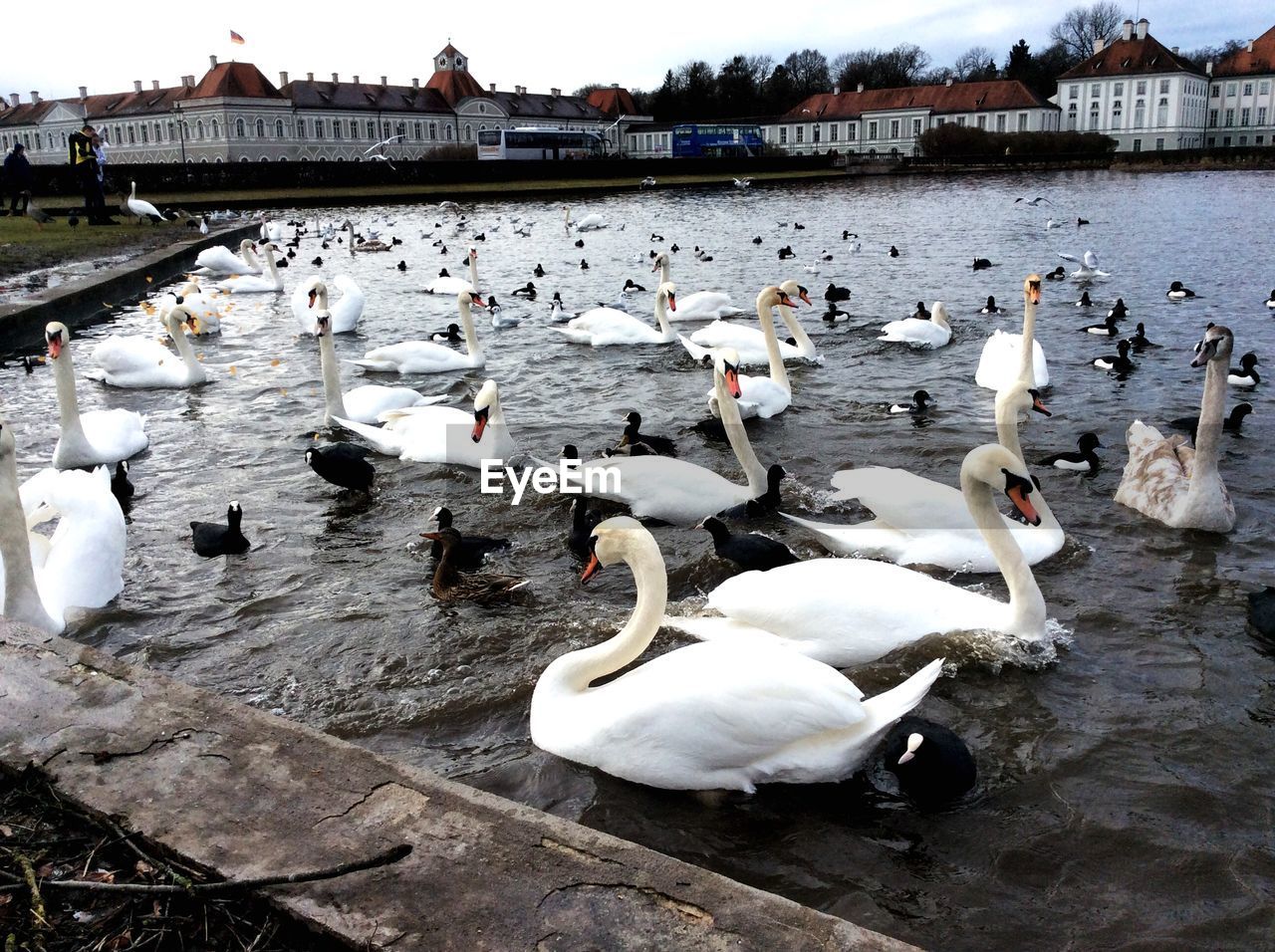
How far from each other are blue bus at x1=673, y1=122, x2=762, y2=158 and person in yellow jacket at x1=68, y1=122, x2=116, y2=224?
56743mm

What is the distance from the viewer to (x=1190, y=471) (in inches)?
251

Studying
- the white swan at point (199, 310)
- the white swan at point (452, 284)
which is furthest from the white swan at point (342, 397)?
the white swan at point (452, 284)

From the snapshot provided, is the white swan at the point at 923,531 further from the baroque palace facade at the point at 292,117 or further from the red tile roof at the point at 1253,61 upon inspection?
the red tile roof at the point at 1253,61

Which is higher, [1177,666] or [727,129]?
[727,129]

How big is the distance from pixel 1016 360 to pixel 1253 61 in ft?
427

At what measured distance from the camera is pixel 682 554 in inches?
241

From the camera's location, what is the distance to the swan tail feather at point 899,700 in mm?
3537

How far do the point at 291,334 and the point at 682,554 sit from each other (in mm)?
9917

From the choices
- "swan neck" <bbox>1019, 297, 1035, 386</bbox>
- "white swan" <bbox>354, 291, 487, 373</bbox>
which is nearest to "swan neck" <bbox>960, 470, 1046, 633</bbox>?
"swan neck" <bbox>1019, 297, 1035, 386</bbox>

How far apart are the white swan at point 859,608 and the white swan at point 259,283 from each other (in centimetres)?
1581

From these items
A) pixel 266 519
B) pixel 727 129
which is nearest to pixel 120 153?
pixel 727 129

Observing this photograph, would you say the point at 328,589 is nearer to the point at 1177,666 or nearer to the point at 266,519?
the point at 266,519

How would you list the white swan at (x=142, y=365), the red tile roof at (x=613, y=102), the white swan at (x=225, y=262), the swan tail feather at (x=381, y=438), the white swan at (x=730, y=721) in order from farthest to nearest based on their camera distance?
the red tile roof at (x=613, y=102) < the white swan at (x=225, y=262) < the white swan at (x=142, y=365) < the swan tail feather at (x=381, y=438) < the white swan at (x=730, y=721)

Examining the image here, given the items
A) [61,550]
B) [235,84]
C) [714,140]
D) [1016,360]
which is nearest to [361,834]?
[61,550]
